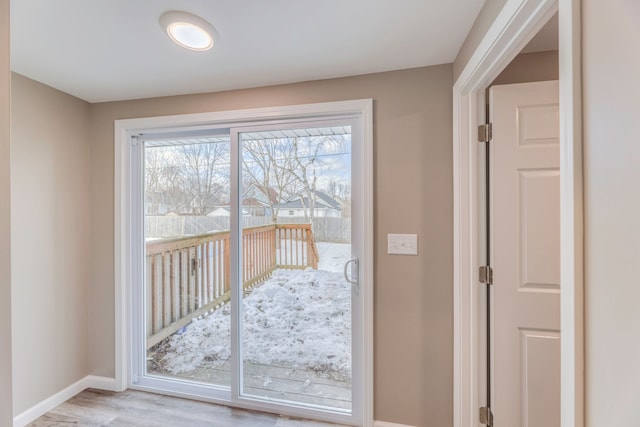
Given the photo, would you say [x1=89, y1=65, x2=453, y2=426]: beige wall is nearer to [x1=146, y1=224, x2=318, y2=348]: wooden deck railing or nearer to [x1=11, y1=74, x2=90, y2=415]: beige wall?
[x1=146, y1=224, x2=318, y2=348]: wooden deck railing

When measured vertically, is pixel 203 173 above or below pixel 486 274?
above

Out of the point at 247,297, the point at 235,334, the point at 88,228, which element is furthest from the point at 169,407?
the point at 88,228

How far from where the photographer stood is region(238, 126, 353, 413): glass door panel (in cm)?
201

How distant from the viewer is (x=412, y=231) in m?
1.82

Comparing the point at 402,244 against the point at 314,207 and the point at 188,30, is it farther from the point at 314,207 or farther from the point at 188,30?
the point at 188,30

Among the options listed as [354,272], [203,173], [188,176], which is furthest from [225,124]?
[354,272]

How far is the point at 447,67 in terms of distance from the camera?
1740 mm

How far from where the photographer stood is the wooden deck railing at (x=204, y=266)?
2.09m

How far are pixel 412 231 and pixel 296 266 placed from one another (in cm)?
83

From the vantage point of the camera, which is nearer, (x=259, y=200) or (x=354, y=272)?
(x=354, y=272)

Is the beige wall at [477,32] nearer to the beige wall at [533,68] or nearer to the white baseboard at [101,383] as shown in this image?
the beige wall at [533,68]

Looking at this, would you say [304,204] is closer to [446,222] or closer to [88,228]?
[446,222]

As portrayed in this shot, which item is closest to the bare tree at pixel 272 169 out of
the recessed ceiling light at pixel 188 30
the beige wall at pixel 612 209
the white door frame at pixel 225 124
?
the white door frame at pixel 225 124

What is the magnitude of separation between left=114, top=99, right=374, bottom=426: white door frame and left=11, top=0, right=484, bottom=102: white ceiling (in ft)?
0.67
